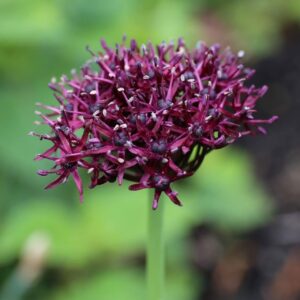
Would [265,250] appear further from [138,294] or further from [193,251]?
[138,294]

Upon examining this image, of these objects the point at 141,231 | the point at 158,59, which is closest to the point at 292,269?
the point at 141,231

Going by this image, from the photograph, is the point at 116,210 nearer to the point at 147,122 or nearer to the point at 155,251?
the point at 155,251

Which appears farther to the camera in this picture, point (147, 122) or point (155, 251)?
point (155, 251)

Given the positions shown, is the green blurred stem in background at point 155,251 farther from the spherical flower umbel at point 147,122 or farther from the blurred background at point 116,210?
the blurred background at point 116,210

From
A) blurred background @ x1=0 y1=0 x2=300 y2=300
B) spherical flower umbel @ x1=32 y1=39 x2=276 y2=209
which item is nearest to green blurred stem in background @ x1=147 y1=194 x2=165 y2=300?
spherical flower umbel @ x1=32 y1=39 x2=276 y2=209

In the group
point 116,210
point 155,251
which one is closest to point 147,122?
point 155,251

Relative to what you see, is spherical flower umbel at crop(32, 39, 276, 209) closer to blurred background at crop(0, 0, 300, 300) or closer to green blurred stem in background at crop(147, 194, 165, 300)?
green blurred stem in background at crop(147, 194, 165, 300)
